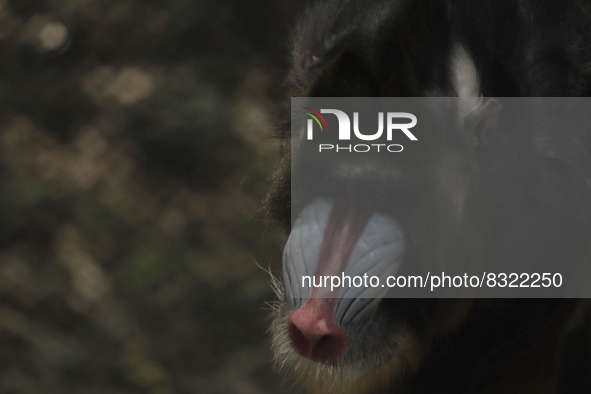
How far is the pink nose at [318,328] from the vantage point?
4.70 ft

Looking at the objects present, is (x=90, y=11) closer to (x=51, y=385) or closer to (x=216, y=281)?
(x=216, y=281)

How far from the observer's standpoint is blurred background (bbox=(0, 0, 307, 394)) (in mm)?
3859

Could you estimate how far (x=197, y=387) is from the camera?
382 centimetres

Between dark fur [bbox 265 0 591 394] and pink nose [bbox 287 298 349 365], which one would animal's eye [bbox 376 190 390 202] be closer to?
dark fur [bbox 265 0 591 394]

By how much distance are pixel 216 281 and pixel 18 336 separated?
1.26 meters

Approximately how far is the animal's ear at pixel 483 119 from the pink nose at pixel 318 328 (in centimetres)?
53

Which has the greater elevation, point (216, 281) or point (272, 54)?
point (272, 54)

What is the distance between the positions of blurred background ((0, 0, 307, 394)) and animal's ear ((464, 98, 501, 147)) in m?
2.54

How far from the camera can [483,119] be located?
1470 millimetres

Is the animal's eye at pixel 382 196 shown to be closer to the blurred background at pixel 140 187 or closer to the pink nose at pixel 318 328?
the pink nose at pixel 318 328

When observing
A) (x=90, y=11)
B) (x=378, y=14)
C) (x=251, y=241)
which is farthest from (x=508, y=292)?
(x=90, y=11)
